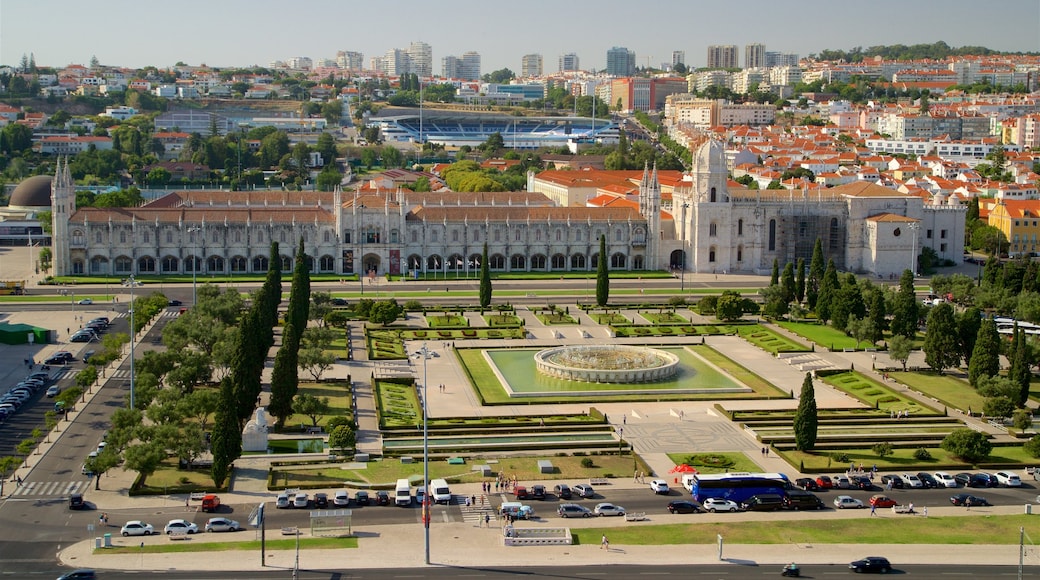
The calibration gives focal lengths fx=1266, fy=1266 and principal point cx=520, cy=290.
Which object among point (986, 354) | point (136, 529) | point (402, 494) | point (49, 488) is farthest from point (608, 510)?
point (986, 354)

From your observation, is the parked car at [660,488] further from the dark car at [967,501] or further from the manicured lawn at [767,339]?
the manicured lawn at [767,339]

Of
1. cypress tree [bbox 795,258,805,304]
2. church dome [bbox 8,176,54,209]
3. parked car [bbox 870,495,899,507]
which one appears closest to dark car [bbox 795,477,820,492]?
parked car [bbox 870,495,899,507]

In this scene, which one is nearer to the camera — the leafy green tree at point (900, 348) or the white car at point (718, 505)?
the white car at point (718, 505)

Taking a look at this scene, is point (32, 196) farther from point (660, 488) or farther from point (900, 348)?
point (660, 488)

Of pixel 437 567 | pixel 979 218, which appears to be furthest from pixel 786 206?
pixel 437 567

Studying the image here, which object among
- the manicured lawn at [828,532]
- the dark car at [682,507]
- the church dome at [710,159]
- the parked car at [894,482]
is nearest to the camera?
the manicured lawn at [828,532]

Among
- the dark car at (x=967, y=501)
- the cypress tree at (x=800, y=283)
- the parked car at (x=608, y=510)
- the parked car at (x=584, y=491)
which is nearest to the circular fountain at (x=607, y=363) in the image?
the parked car at (x=584, y=491)

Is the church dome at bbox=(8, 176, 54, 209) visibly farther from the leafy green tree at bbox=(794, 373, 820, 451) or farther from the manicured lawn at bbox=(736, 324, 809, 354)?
the leafy green tree at bbox=(794, 373, 820, 451)
